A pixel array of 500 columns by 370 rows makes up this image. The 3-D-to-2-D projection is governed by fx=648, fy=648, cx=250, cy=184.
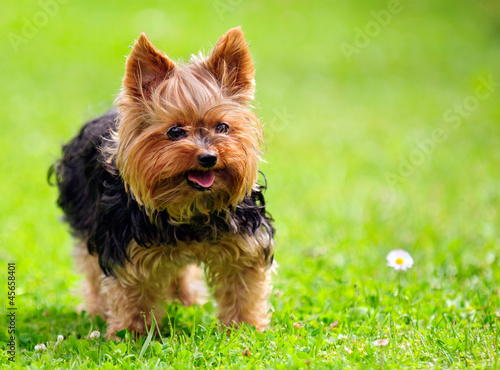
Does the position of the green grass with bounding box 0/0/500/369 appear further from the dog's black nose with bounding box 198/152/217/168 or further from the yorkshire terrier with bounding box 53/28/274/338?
the dog's black nose with bounding box 198/152/217/168

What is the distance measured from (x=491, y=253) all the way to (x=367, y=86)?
8786 millimetres

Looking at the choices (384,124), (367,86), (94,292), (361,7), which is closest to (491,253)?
(94,292)

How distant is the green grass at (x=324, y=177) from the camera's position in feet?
13.0

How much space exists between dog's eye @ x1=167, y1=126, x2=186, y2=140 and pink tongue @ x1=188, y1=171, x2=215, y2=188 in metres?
0.22

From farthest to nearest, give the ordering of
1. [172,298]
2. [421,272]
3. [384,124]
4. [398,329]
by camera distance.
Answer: [384,124]
[421,272]
[172,298]
[398,329]

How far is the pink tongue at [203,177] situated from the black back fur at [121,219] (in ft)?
1.30

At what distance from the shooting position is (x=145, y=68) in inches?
149

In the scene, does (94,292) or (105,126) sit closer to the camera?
(105,126)

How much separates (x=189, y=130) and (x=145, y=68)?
493mm

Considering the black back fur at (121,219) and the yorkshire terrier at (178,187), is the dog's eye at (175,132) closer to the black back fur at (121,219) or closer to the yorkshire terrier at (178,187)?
the yorkshire terrier at (178,187)

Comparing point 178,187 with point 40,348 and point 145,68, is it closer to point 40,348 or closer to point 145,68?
point 145,68

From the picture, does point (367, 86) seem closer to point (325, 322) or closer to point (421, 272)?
point (421, 272)

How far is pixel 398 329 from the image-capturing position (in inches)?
161

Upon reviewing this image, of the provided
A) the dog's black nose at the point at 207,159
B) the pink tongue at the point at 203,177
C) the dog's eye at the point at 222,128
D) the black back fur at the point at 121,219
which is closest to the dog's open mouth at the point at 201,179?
the pink tongue at the point at 203,177
